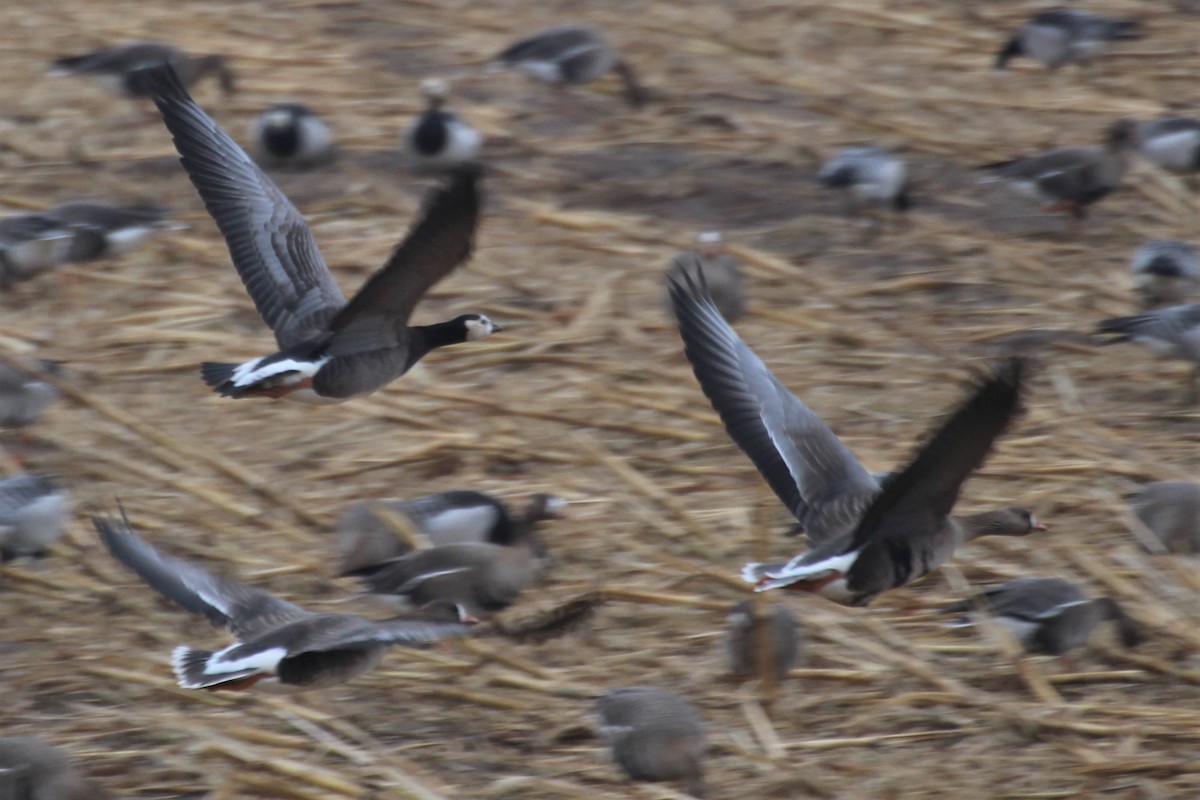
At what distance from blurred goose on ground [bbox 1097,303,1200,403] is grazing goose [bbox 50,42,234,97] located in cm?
558

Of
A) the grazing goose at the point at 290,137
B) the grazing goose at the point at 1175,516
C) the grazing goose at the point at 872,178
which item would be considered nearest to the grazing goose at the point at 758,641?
the grazing goose at the point at 1175,516

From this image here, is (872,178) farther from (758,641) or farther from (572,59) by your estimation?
(758,641)

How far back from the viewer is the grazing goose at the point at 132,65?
10.7 m

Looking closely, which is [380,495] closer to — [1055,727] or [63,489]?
[63,489]

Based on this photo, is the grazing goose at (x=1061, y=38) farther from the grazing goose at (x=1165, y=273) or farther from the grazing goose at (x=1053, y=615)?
the grazing goose at (x=1053, y=615)

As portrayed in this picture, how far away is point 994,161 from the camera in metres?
10.1

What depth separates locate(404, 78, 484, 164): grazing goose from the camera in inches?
386

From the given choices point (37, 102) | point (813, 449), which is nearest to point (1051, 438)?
point (813, 449)

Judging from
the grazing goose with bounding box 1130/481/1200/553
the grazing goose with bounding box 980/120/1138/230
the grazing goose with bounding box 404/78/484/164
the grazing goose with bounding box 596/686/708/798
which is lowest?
the grazing goose with bounding box 596/686/708/798

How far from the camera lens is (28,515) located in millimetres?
6684

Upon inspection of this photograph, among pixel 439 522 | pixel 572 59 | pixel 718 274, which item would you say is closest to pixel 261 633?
pixel 439 522

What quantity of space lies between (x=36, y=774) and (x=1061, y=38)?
7.71m

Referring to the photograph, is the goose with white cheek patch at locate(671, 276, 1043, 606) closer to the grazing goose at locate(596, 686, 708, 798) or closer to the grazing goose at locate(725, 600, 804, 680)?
the grazing goose at locate(725, 600, 804, 680)

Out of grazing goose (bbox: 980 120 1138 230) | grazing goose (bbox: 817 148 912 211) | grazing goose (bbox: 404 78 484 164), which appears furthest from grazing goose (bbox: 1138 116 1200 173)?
grazing goose (bbox: 404 78 484 164)
